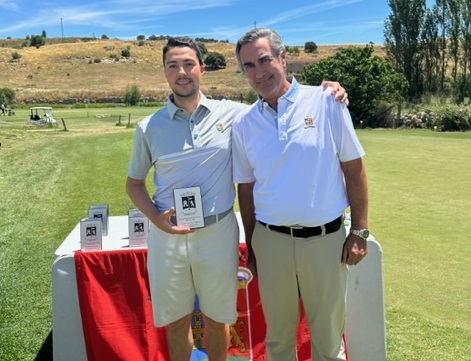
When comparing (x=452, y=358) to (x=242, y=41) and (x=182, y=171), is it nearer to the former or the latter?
(x=182, y=171)

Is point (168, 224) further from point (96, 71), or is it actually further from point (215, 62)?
point (96, 71)

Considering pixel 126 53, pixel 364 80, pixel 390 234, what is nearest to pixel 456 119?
pixel 364 80

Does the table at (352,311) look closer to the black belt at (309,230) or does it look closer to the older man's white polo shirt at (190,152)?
the black belt at (309,230)

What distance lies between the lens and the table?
115 inches

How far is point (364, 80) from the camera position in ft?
95.0

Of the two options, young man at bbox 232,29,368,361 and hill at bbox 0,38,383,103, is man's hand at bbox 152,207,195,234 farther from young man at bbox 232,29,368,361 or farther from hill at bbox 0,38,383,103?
hill at bbox 0,38,383,103

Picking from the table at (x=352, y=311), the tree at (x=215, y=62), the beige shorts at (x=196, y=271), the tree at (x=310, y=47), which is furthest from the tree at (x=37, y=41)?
the beige shorts at (x=196, y=271)

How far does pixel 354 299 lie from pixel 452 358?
3.02 feet

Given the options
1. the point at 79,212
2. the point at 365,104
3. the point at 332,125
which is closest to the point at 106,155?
the point at 79,212

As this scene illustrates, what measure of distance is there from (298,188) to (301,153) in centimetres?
17

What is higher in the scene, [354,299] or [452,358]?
[354,299]

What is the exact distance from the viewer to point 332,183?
241cm

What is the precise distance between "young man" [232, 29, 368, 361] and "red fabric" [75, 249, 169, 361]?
882 millimetres

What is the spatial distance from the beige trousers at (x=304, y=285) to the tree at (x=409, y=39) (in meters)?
38.8
